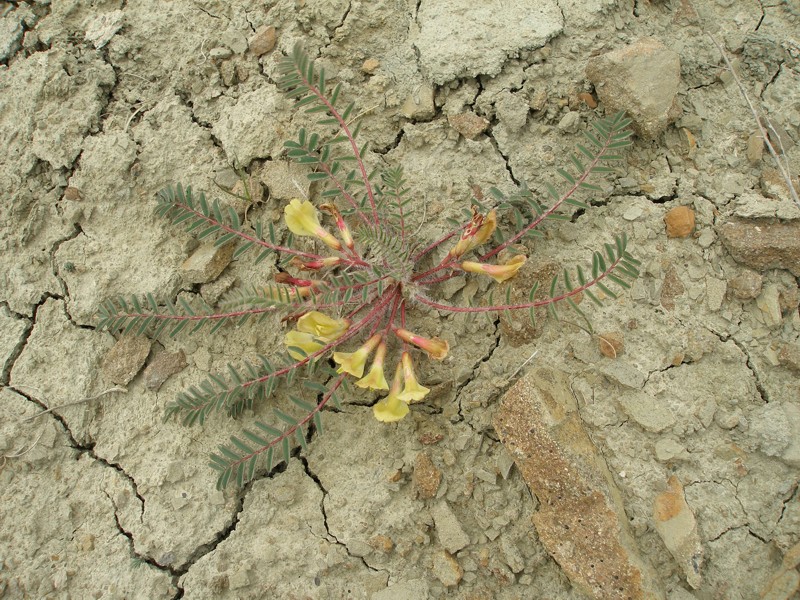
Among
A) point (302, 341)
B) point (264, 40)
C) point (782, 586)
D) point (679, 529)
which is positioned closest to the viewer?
point (782, 586)

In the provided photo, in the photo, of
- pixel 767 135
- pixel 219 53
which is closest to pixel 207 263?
pixel 219 53

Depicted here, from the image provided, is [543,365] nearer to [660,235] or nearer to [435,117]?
[660,235]

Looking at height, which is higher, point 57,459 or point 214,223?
point 214,223

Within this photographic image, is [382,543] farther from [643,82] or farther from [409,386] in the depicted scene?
[643,82]

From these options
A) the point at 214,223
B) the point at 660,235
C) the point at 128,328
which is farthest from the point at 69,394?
the point at 660,235

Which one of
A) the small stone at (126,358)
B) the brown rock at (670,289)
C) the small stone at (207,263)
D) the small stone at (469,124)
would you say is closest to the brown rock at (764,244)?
the brown rock at (670,289)
